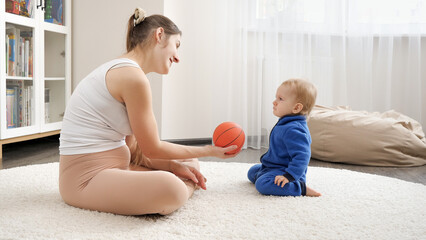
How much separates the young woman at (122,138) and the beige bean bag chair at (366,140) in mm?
1387

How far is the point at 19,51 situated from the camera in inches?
109

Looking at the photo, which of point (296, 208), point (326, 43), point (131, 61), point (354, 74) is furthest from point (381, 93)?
point (131, 61)

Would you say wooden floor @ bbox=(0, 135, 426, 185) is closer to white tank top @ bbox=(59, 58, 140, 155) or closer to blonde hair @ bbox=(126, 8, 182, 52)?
white tank top @ bbox=(59, 58, 140, 155)

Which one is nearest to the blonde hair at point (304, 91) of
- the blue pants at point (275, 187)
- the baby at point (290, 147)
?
the baby at point (290, 147)

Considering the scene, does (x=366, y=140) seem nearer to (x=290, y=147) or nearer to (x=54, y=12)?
(x=290, y=147)

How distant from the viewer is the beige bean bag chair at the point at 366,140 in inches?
104

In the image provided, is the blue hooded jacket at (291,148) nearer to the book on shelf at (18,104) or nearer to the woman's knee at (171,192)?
the woman's knee at (171,192)

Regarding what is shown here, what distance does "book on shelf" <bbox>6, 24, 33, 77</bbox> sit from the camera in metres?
2.68

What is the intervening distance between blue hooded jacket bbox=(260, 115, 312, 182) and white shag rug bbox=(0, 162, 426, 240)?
4.8 inches

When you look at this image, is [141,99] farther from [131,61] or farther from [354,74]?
[354,74]

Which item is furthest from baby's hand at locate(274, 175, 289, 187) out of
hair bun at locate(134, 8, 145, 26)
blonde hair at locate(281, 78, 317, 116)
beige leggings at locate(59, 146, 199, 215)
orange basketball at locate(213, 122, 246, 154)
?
hair bun at locate(134, 8, 145, 26)

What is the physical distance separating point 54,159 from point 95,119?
4.34 feet

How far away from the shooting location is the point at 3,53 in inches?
102

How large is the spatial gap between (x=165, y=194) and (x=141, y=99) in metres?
0.32
